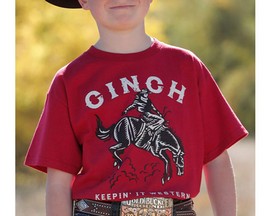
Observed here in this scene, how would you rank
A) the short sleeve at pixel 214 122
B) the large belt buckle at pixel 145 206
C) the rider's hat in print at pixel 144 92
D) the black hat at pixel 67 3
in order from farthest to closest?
the black hat at pixel 67 3 < the short sleeve at pixel 214 122 < the rider's hat in print at pixel 144 92 < the large belt buckle at pixel 145 206

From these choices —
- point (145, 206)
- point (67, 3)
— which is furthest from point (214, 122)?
point (67, 3)

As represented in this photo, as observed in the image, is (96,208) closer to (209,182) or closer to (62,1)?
→ (209,182)

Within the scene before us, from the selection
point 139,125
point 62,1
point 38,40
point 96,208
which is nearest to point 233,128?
point 139,125

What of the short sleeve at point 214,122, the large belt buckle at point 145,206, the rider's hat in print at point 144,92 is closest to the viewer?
the large belt buckle at point 145,206

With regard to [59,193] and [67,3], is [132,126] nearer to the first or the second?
[59,193]

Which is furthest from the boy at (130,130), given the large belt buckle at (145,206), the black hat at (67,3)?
the black hat at (67,3)

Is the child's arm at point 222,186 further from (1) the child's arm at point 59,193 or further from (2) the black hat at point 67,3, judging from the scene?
(2) the black hat at point 67,3

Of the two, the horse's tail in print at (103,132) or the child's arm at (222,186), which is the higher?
the horse's tail in print at (103,132)

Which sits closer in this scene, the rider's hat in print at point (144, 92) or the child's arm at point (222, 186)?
the rider's hat in print at point (144, 92)

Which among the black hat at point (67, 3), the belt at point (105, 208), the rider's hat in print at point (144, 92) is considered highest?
the black hat at point (67, 3)

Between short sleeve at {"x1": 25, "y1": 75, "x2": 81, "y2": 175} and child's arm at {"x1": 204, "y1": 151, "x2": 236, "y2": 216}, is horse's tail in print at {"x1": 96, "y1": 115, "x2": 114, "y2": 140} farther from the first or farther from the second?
child's arm at {"x1": 204, "y1": 151, "x2": 236, "y2": 216}

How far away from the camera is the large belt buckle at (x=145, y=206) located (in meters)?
2.73

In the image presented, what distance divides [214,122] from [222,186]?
0.26 m

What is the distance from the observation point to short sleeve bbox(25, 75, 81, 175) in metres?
2.86
